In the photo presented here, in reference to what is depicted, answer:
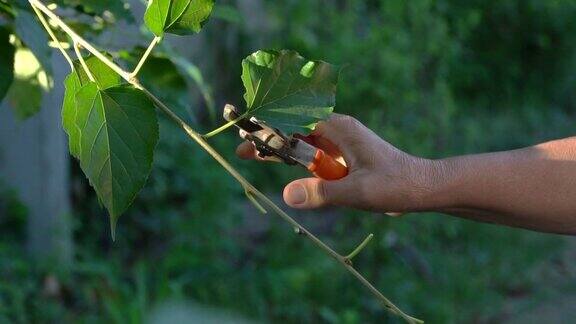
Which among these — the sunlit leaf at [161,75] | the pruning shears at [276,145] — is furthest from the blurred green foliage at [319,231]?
the pruning shears at [276,145]

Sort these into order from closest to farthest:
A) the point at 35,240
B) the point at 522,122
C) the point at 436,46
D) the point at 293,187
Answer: the point at 293,187 → the point at 35,240 → the point at 436,46 → the point at 522,122

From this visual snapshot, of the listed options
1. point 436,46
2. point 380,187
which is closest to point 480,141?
point 436,46

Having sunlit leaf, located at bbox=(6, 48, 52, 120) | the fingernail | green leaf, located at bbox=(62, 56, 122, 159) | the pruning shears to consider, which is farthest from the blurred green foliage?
green leaf, located at bbox=(62, 56, 122, 159)

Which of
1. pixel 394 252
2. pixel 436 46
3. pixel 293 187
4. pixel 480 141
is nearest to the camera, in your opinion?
pixel 293 187

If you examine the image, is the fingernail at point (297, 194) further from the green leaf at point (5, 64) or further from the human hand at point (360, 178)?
the green leaf at point (5, 64)

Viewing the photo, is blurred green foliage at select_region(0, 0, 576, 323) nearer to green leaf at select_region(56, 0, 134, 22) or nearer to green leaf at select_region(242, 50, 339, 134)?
green leaf at select_region(56, 0, 134, 22)

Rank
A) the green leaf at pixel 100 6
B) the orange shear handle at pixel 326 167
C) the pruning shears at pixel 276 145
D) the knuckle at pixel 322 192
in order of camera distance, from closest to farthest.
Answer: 1. the pruning shears at pixel 276 145
2. the orange shear handle at pixel 326 167
3. the knuckle at pixel 322 192
4. the green leaf at pixel 100 6

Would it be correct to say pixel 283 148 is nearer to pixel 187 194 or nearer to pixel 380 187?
pixel 380 187
